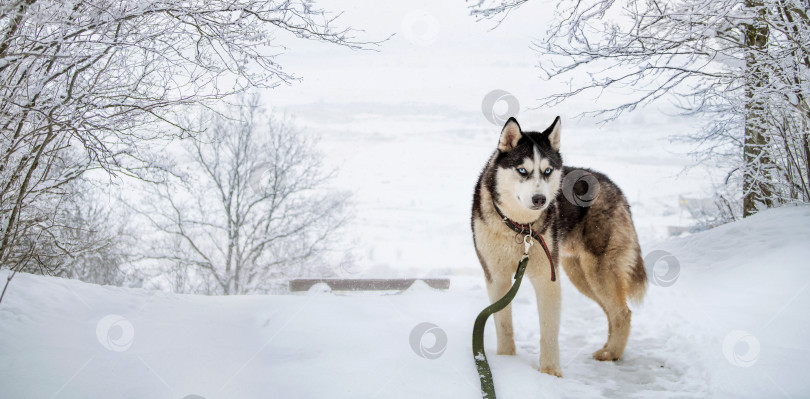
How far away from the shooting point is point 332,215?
1898cm

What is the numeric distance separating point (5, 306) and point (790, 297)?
591 cm

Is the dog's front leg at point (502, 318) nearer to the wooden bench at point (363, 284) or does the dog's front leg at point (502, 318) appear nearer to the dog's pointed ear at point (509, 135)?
the dog's pointed ear at point (509, 135)

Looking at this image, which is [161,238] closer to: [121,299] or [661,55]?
[121,299]

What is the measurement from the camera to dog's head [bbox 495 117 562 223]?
327cm

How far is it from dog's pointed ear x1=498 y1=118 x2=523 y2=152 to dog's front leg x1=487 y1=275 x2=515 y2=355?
3.42 feet

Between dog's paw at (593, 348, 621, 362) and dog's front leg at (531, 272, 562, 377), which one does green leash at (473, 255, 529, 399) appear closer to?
dog's front leg at (531, 272, 562, 377)

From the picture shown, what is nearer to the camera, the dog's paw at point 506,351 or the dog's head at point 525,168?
the dog's head at point 525,168

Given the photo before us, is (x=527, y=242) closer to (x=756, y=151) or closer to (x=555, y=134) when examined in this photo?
(x=555, y=134)

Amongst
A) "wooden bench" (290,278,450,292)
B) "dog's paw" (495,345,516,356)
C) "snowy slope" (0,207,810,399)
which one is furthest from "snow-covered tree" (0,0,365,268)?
"wooden bench" (290,278,450,292)

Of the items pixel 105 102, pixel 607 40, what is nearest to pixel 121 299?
pixel 105 102

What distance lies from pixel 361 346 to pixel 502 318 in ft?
3.80

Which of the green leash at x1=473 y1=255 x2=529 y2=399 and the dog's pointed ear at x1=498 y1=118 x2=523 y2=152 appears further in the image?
the dog's pointed ear at x1=498 y1=118 x2=523 y2=152

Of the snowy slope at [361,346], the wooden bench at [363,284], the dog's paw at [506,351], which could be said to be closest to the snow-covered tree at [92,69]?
the snowy slope at [361,346]

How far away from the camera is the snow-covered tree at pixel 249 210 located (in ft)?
58.7
